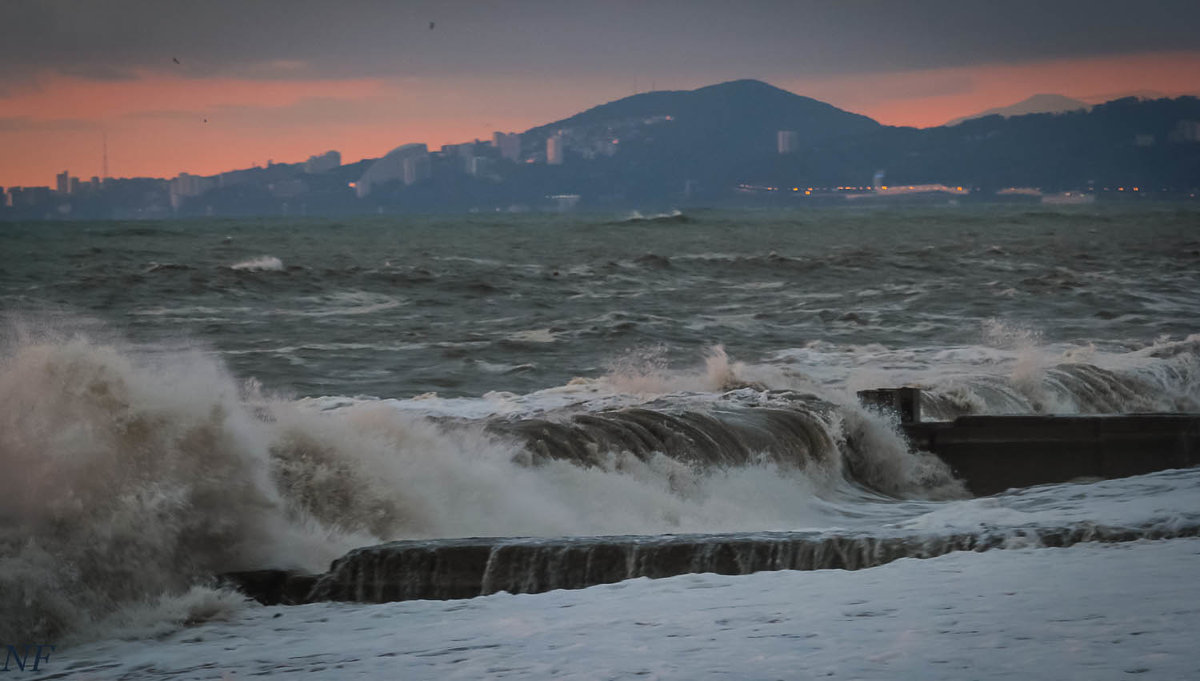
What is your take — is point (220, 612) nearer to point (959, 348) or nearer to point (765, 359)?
point (765, 359)

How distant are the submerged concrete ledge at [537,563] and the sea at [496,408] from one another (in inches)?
20.7

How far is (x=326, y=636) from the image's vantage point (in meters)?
6.12

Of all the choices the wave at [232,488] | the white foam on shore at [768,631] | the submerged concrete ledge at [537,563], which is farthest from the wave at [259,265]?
the white foam on shore at [768,631]

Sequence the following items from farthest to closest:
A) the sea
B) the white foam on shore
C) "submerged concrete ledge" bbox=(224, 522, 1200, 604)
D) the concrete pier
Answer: the concrete pier
the sea
"submerged concrete ledge" bbox=(224, 522, 1200, 604)
the white foam on shore

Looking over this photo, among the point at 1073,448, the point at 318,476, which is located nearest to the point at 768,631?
the point at 318,476

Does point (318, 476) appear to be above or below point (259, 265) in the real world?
above

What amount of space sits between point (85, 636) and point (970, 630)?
13.3 ft

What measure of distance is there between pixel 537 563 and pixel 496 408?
8734 millimetres

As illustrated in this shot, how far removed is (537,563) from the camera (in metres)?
6.91

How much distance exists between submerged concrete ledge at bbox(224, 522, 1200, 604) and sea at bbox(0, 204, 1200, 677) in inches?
20.7

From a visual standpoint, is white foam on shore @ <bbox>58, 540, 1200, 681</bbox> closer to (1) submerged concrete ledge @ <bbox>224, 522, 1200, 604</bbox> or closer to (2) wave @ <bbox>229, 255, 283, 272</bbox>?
(1) submerged concrete ledge @ <bbox>224, 522, 1200, 604</bbox>

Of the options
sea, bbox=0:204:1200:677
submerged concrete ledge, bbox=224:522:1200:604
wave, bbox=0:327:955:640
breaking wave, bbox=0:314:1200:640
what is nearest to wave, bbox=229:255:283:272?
sea, bbox=0:204:1200:677

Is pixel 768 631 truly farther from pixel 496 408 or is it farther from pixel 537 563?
pixel 496 408

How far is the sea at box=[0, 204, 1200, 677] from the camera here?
7.11m
